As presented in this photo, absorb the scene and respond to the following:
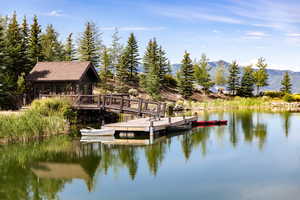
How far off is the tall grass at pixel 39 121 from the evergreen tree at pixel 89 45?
34382 mm

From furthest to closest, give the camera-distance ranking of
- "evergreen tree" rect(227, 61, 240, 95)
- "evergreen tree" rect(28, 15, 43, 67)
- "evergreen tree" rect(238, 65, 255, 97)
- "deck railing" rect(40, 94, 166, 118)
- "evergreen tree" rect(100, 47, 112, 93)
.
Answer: "evergreen tree" rect(227, 61, 240, 95)
"evergreen tree" rect(238, 65, 255, 97)
"evergreen tree" rect(100, 47, 112, 93)
"evergreen tree" rect(28, 15, 43, 67)
"deck railing" rect(40, 94, 166, 118)

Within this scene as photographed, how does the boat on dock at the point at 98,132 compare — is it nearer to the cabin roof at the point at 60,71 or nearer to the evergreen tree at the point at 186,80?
the cabin roof at the point at 60,71

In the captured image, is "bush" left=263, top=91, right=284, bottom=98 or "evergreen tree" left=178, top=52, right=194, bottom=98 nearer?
"evergreen tree" left=178, top=52, right=194, bottom=98

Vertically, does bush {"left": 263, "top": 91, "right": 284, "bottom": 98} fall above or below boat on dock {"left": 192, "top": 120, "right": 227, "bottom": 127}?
above

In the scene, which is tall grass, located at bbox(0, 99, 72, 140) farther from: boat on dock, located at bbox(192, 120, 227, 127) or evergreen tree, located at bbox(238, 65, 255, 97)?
evergreen tree, located at bbox(238, 65, 255, 97)

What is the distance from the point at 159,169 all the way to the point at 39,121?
1142 cm

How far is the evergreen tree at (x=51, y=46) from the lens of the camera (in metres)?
57.1

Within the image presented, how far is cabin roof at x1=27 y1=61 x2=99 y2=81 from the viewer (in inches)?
1441

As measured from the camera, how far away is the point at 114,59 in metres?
70.6

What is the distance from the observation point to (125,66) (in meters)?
72.9

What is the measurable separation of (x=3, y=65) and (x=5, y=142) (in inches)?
580

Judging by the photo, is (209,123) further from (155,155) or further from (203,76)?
(203,76)

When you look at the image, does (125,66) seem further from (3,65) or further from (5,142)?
(5,142)

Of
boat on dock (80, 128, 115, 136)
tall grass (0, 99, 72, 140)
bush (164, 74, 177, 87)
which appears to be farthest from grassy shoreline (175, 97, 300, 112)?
boat on dock (80, 128, 115, 136)
